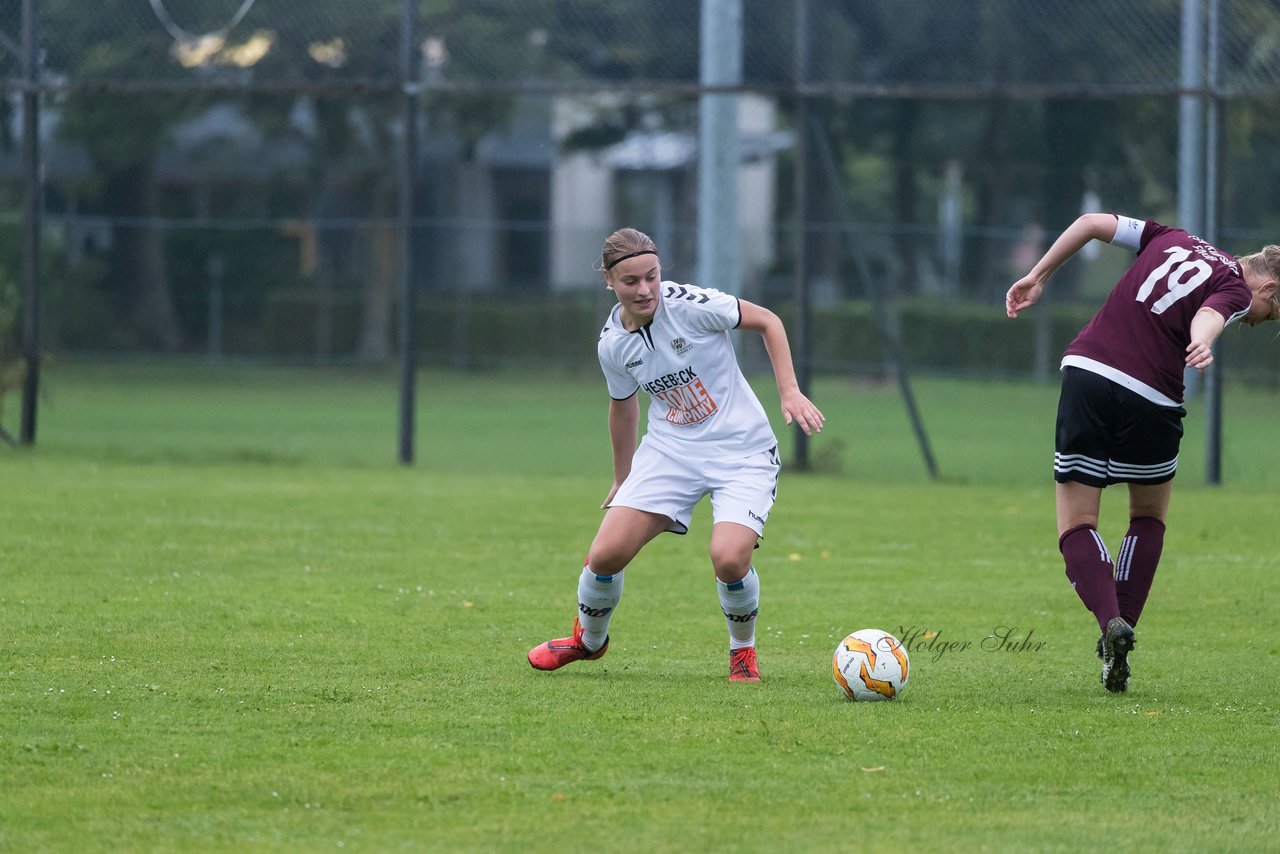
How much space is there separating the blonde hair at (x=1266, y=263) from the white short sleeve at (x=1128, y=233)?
1.27 feet

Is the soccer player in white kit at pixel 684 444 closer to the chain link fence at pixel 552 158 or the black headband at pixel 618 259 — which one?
the black headband at pixel 618 259

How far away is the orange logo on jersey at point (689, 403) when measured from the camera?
622cm

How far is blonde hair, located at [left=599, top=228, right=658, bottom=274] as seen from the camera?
19.6ft

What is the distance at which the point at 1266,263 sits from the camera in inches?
234

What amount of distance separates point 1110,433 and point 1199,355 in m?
0.71

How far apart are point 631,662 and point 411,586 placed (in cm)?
210

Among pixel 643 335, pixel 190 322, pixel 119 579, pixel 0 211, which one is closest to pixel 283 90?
pixel 0 211

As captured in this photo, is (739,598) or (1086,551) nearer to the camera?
(1086,551)

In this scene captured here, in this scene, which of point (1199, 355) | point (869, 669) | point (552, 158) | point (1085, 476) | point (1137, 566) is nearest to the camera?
point (1199, 355)

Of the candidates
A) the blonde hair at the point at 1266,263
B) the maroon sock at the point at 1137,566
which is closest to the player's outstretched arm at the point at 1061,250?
the blonde hair at the point at 1266,263

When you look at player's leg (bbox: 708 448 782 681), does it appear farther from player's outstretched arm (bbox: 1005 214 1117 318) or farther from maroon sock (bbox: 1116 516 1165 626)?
maroon sock (bbox: 1116 516 1165 626)

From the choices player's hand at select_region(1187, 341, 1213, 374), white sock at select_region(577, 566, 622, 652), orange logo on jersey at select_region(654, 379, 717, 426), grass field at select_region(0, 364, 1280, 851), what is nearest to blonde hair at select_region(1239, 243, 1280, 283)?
player's hand at select_region(1187, 341, 1213, 374)

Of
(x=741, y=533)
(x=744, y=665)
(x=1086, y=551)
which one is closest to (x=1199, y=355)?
(x=1086, y=551)

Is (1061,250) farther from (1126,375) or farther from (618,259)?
(618,259)
